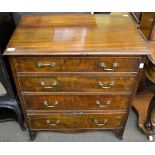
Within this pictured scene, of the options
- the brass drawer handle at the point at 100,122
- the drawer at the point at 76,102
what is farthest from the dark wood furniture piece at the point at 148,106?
the brass drawer handle at the point at 100,122

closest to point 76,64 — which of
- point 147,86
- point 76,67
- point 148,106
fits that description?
point 76,67

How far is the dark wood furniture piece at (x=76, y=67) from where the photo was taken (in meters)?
1.02

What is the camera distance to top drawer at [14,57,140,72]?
3.38ft

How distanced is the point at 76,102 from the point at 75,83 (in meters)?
0.17

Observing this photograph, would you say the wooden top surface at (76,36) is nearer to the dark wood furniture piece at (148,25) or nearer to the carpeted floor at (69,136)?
the dark wood furniture piece at (148,25)

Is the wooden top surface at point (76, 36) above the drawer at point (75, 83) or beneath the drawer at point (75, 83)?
above

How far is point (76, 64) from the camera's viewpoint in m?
1.05

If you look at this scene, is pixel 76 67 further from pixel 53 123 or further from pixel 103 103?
pixel 53 123

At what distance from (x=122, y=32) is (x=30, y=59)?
0.58m

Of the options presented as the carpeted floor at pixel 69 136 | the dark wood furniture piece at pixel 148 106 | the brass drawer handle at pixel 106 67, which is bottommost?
the carpeted floor at pixel 69 136
